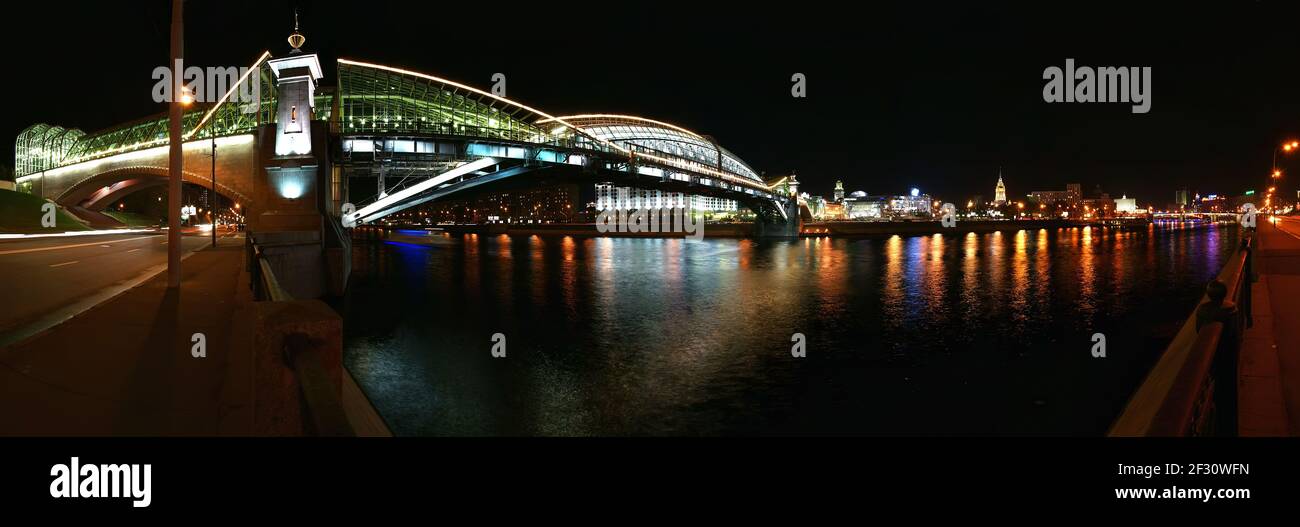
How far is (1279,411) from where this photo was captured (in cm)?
562

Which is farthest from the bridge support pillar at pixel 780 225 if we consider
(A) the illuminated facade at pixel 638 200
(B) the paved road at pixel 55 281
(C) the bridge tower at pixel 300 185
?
(B) the paved road at pixel 55 281

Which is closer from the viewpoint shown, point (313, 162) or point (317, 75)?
point (313, 162)

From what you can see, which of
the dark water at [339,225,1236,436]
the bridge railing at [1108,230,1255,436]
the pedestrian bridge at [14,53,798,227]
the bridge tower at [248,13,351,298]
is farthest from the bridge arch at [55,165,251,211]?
the bridge railing at [1108,230,1255,436]

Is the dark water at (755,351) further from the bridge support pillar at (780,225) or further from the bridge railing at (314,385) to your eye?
the bridge support pillar at (780,225)

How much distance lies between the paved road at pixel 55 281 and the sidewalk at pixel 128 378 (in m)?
0.75

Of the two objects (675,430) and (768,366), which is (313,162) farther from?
(675,430)

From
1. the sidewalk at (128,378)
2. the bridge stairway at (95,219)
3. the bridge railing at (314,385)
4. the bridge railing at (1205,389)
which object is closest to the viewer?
the bridge railing at (314,385)

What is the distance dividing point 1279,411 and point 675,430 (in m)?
6.35

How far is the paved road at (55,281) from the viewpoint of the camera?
10.2 meters

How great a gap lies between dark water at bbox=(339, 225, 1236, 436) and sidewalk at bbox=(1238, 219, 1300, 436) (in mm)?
2327

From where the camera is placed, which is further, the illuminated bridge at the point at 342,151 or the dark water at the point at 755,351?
the illuminated bridge at the point at 342,151

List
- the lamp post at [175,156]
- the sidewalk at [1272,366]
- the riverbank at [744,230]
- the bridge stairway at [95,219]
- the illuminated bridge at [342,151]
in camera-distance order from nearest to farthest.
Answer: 1. the sidewalk at [1272,366]
2. the lamp post at [175,156]
3. the illuminated bridge at [342,151]
4. the bridge stairway at [95,219]
5. the riverbank at [744,230]
